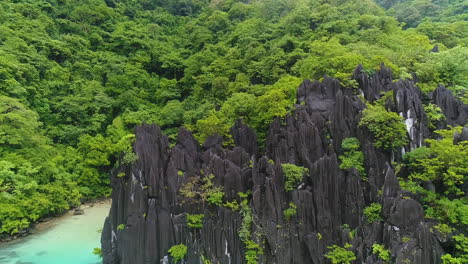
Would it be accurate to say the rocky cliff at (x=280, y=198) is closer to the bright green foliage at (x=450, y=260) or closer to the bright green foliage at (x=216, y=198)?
the bright green foliage at (x=216, y=198)

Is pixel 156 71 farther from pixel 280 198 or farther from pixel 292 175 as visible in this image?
pixel 280 198

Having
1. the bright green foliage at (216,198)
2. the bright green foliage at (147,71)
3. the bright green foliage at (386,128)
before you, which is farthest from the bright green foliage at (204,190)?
the bright green foliage at (386,128)

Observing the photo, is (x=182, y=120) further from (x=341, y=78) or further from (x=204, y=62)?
(x=341, y=78)

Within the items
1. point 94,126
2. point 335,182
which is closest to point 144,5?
point 94,126

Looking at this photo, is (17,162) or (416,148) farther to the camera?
(17,162)

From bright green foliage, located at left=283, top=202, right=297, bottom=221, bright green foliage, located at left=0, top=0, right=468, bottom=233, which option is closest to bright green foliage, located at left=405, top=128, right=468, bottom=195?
bright green foliage, located at left=283, top=202, right=297, bottom=221

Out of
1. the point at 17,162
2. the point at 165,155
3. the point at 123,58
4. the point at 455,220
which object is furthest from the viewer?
the point at 123,58
